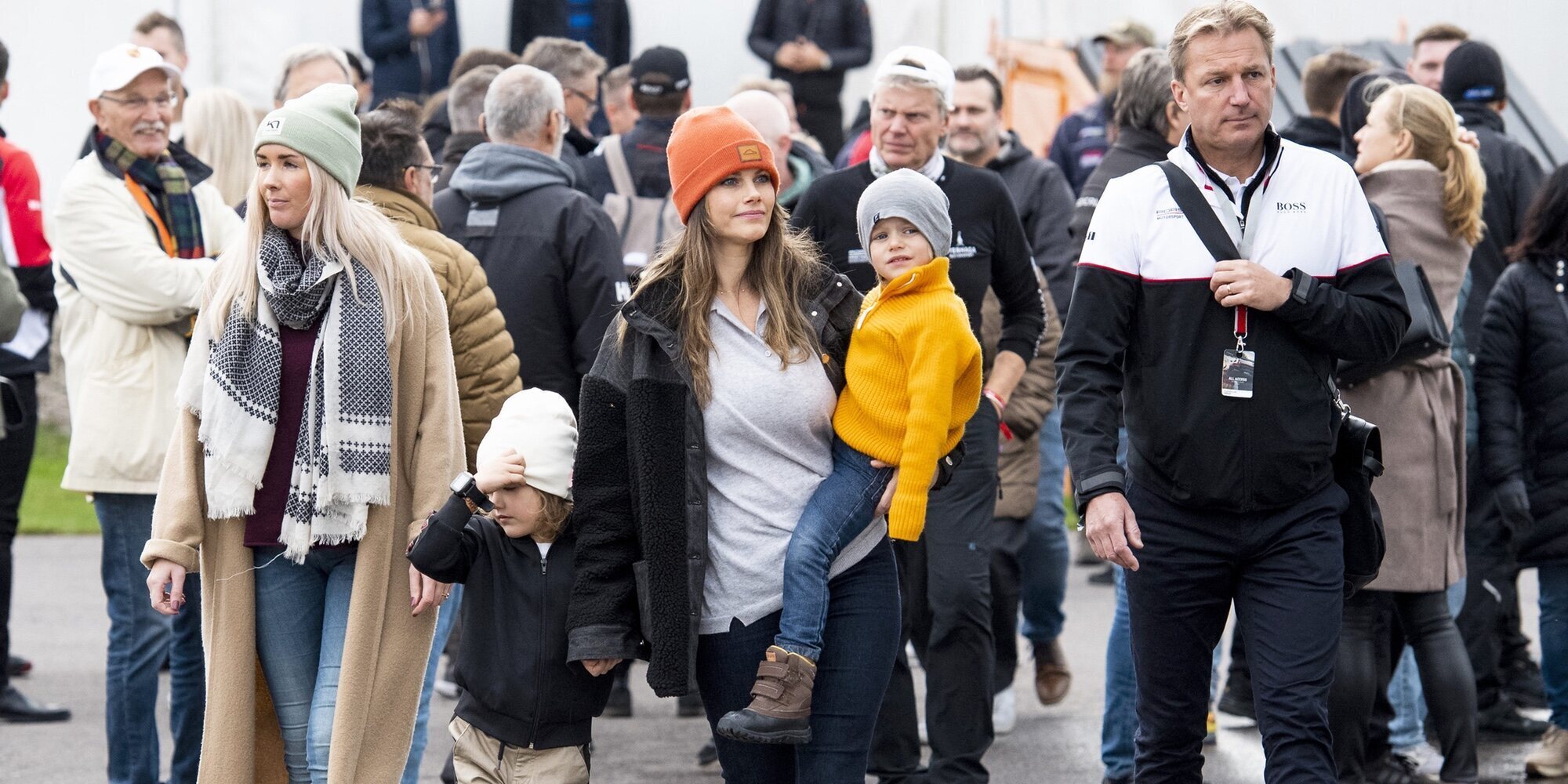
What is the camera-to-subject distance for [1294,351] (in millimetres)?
4289

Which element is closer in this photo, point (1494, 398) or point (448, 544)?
point (448, 544)

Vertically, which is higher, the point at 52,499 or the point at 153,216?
the point at 153,216

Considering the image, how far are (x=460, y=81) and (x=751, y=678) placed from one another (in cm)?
372

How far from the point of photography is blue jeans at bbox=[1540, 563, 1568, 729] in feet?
21.3

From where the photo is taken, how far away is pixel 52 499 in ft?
40.1

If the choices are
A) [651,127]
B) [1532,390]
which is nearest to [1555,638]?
[1532,390]

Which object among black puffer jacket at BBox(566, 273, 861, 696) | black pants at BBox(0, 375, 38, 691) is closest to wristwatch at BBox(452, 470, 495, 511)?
black puffer jacket at BBox(566, 273, 861, 696)

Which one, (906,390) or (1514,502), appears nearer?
(906,390)

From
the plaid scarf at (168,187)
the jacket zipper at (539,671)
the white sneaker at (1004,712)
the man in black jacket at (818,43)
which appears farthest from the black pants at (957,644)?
the man in black jacket at (818,43)

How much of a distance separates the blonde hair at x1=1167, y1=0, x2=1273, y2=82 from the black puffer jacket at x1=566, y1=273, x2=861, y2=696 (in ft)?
3.56

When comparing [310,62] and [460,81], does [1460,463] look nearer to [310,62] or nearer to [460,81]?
[460,81]

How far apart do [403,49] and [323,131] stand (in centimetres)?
868

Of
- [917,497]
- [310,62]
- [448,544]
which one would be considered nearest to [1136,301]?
[917,497]

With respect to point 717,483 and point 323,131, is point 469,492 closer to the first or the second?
point 717,483
